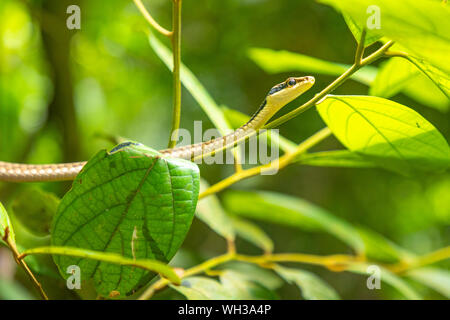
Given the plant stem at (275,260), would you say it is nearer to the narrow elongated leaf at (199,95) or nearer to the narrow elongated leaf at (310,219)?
the narrow elongated leaf at (310,219)

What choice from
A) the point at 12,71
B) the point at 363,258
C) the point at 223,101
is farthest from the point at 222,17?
the point at 363,258

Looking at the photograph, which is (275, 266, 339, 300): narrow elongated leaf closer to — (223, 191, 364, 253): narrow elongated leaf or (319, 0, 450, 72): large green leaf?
(223, 191, 364, 253): narrow elongated leaf

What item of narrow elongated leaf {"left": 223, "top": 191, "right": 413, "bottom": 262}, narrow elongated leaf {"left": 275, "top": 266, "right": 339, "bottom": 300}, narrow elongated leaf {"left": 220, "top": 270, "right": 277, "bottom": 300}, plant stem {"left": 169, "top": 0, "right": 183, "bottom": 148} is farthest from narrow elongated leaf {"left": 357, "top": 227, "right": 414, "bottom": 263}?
plant stem {"left": 169, "top": 0, "right": 183, "bottom": 148}

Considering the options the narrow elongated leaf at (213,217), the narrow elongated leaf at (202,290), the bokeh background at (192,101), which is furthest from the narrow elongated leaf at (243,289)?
the bokeh background at (192,101)

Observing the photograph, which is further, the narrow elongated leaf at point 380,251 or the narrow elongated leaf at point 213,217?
the narrow elongated leaf at point 380,251

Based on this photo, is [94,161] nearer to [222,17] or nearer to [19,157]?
[19,157]
